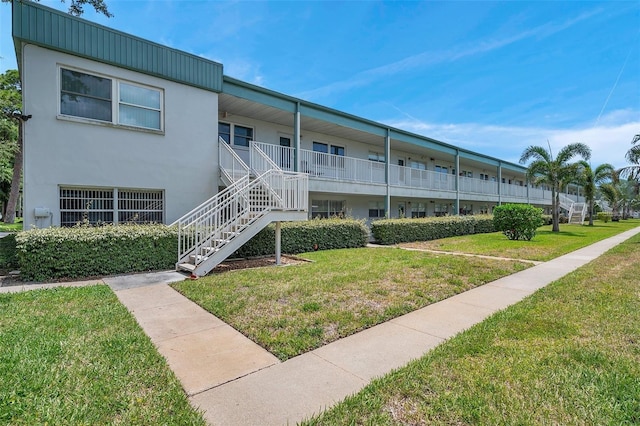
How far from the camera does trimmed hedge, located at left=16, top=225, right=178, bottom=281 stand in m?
6.78

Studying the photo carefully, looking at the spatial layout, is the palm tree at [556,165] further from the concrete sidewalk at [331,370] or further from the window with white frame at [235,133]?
the concrete sidewalk at [331,370]

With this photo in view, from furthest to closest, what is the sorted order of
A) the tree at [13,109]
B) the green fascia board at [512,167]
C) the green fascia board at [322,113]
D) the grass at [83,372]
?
the green fascia board at [512,167], the tree at [13,109], the green fascia board at [322,113], the grass at [83,372]

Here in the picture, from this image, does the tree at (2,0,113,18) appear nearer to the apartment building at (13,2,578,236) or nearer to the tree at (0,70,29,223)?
the apartment building at (13,2,578,236)

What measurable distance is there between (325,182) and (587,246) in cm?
1207

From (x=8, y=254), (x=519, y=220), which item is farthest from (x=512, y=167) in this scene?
(x=8, y=254)

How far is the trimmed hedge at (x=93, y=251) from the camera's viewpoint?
22.2 feet

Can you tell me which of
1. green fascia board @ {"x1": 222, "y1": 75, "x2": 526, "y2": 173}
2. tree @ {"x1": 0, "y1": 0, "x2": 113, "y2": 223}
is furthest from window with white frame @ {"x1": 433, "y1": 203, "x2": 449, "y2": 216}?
tree @ {"x1": 0, "y1": 0, "x2": 113, "y2": 223}

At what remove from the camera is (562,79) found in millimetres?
17750

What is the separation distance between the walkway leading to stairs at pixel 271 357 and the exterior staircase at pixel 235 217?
218 cm

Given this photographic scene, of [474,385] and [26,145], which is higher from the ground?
[26,145]

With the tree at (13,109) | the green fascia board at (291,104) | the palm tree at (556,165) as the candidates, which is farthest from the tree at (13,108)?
the palm tree at (556,165)

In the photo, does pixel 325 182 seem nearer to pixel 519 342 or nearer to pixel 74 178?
pixel 74 178

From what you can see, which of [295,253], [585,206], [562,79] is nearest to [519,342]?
[295,253]

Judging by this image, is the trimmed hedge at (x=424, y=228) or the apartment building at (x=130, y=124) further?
the trimmed hedge at (x=424, y=228)
